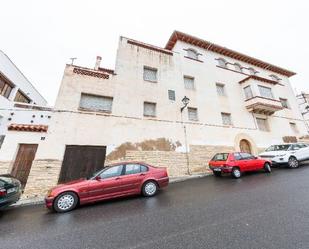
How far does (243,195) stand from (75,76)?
11.3 m

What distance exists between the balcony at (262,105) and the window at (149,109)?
9.36 metres

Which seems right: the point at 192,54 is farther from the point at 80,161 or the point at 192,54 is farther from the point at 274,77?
the point at 80,161

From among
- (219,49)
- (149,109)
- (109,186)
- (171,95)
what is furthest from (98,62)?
(219,49)

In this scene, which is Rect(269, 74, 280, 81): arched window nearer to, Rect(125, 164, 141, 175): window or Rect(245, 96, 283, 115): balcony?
Rect(245, 96, 283, 115): balcony

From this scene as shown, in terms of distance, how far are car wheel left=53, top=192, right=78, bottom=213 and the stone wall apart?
3.30 metres

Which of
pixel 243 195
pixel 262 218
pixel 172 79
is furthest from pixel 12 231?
pixel 172 79

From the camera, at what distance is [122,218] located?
13.2 ft

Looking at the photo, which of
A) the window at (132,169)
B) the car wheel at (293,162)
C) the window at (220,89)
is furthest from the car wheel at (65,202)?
the window at (220,89)

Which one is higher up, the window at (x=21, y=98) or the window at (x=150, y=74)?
the window at (x=150, y=74)

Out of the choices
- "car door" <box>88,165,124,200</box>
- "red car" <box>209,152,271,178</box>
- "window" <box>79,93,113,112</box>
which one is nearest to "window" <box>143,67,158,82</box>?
"window" <box>79,93,113,112</box>

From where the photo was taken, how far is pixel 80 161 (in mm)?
8359

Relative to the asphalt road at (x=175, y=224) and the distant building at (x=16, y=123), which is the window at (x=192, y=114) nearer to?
the asphalt road at (x=175, y=224)

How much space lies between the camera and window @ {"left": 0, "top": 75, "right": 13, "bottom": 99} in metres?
12.9

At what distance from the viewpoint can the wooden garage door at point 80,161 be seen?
26.2 feet
